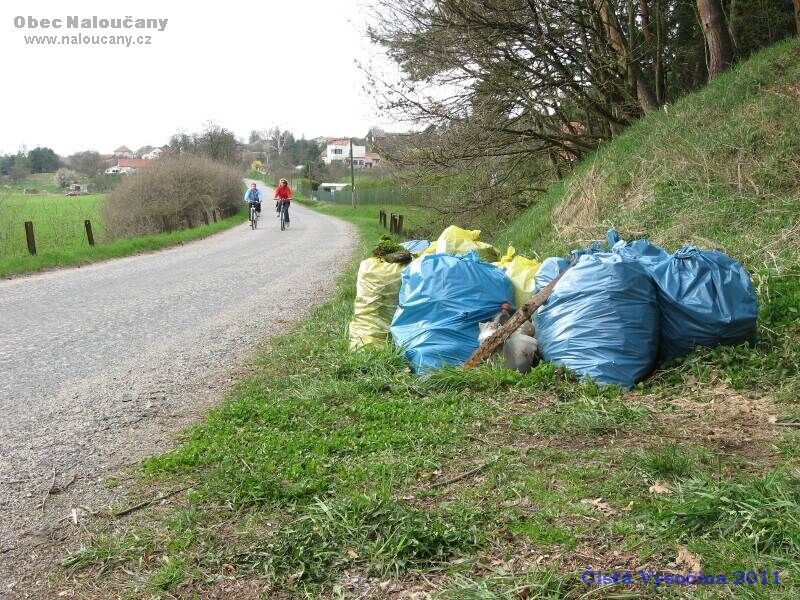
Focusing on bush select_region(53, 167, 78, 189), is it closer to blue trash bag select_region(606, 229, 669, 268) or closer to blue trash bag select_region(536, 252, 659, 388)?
blue trash bag select_region(606, 229, 669, 268)

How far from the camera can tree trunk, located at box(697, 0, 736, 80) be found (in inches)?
428

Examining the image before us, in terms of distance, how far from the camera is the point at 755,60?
10148mm

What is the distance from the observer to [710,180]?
759 cm

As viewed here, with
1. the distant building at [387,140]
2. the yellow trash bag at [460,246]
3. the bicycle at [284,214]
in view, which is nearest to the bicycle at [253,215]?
the bicycle at [284,214]

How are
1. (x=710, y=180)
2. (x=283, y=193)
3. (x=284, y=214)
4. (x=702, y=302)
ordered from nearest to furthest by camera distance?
(x=702, y=302) → (x=710, y=180) → (x=283, y=193) → (x=284, y=214)

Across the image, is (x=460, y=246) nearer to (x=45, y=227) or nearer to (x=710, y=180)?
(x=710, y=180)

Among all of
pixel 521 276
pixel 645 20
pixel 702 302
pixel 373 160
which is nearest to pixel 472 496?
pixel 702 302

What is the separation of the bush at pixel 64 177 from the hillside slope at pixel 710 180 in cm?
6771

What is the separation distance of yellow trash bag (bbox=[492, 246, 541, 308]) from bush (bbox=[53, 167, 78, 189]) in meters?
70.9

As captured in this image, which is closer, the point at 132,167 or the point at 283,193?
the point at 283,193

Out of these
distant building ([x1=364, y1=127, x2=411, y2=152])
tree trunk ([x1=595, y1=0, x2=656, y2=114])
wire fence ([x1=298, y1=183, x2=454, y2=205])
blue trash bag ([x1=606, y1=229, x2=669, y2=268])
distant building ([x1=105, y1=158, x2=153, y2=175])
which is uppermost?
tree trunk ([x1=595, y1=0, x2=656, y2=114])

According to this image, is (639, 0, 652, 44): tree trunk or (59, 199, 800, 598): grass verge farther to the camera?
(639, 0, 652, 44): tree trunk

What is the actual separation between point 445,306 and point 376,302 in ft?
3.05

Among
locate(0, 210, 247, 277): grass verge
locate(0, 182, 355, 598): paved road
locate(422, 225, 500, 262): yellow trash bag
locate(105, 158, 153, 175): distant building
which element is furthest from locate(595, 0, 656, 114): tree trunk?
locate(105, 158, 153, 175): distant building
